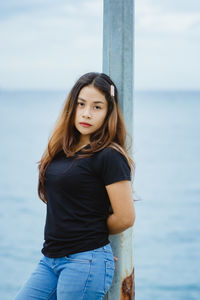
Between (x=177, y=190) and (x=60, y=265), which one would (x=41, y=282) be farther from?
(x=177, y=190)

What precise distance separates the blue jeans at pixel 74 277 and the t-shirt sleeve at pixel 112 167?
37 centimetres

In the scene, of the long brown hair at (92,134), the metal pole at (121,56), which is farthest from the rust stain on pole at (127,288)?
the long brown hair at (92,134)

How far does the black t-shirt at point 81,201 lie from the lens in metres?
2.42

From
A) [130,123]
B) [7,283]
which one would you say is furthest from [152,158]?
[130,123]

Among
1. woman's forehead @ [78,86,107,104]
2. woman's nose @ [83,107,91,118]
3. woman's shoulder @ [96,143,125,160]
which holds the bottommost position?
woman's shoulder @ [96,143,125,160]

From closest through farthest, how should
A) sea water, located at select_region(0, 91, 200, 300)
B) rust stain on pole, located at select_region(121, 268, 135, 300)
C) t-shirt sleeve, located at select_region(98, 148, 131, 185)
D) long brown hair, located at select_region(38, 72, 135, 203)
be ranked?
t-shirt sleeve, located at select_region(98, 148, 131, 185) < long brown hair, located at select_region(38, 72, 135, 203) < rust stain on pole, located at select_region(121, 268, 135, 300) < sea water, located at select_region(0, 91, 200, 300)

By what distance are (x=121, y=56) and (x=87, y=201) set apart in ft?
2.49

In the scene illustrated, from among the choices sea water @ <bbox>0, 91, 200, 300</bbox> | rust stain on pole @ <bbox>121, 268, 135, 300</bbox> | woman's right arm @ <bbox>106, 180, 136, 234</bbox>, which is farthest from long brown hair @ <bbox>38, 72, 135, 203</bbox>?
sea water @ <bbox>0, 91, 200, 300</bbox>

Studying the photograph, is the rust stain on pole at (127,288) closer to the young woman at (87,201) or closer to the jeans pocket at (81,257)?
the young woman at (87,201)

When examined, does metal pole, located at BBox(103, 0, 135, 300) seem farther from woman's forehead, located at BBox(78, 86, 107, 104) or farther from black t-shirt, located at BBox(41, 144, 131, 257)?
black t-shirt, located at BBox(41, 144, 131, 257)

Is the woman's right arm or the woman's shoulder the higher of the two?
the woman's shoulder

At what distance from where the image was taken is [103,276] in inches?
95.7

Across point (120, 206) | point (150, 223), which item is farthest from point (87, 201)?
point (150, 223)

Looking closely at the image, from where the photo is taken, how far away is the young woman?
240 cm
